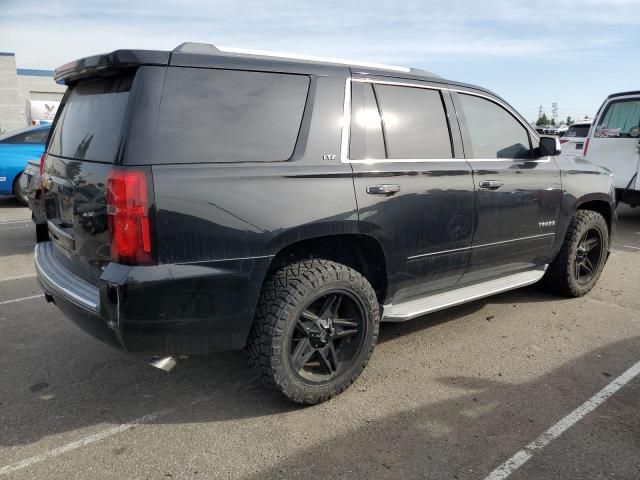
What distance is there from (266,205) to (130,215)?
669 mm

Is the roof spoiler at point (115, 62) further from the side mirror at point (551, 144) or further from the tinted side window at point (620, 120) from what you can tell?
the tinted side window at point (620, 120)

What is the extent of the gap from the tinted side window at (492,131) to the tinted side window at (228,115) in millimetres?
1525

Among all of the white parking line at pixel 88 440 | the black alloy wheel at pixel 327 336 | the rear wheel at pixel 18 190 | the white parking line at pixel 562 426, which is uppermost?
the rear wheel at pixel 18 190

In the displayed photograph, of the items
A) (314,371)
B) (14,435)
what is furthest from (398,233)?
(14,435)

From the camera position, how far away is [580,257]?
507cm

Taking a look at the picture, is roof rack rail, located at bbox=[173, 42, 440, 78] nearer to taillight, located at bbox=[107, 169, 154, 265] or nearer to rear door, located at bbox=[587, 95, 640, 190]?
taillight, located at bbox=[107, 169, 154, 265]

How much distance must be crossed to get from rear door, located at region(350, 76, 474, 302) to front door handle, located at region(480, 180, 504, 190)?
0.44 ft

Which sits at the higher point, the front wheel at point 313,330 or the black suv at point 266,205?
the black suv at point 266,205

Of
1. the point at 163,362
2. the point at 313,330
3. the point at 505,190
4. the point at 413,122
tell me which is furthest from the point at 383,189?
the point at 163,362

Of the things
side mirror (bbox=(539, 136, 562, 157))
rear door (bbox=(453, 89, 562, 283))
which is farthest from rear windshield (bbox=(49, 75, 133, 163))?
side mirror (bbox=(539, 136, 562, 157))

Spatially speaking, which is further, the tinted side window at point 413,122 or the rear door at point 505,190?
the rear door at point 505,190

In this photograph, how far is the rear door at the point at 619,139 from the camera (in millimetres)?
8586

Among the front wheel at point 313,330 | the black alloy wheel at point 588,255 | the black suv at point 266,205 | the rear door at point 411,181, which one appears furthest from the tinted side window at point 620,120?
the front wheel at point 313,330

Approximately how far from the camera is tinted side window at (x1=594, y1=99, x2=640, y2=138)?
863 centimetres
